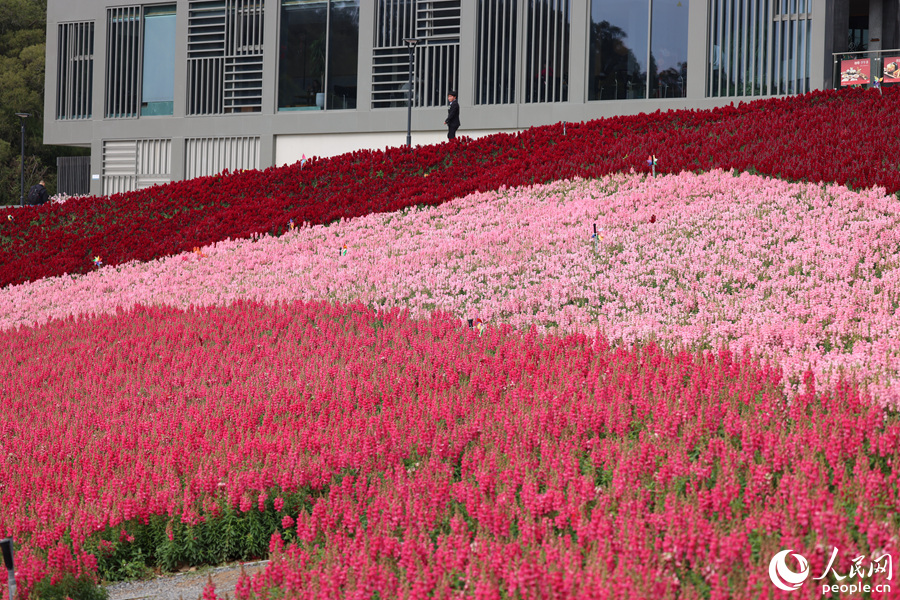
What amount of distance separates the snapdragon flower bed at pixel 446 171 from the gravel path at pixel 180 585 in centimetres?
1195

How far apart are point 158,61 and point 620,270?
3238cm

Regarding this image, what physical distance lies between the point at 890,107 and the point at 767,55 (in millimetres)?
12041

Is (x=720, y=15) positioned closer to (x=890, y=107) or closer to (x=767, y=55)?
(x=767, y=55)

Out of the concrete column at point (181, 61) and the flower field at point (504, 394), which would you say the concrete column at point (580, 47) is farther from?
the concrete column at point (181, 61)

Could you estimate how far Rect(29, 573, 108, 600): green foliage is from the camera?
5093 millimetres

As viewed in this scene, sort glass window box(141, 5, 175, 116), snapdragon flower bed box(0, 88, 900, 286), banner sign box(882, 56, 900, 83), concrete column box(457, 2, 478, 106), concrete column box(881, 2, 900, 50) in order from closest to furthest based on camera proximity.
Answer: snapdragon flower bed box(0, 88, 900, 286) → banner sign box(882, 56, 900, 83) → concrete column box(457, 2, 478, 106) → concrete column box(881, 2, 900, 50) → glass window box(141, 5, 175, 116)

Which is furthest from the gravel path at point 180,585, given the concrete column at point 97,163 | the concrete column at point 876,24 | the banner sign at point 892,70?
the concrete column at point 97,163

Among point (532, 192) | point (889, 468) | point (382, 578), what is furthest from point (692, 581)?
point (532, 192)

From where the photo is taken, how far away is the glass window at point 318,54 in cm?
3600

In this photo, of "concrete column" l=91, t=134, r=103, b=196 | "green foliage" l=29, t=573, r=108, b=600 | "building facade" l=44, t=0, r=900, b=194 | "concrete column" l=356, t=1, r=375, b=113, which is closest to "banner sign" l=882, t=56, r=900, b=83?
"building facade" l=44, t=0, r=900, b=194

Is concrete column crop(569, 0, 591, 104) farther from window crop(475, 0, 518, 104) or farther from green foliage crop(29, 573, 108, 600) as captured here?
green foliage crop(29, 573, 108, 600)

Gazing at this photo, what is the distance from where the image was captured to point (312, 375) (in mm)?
8539

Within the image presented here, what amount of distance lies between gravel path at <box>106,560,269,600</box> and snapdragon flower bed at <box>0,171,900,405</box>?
4.26m

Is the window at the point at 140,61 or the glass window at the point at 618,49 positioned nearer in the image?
the glass window at the point at 618,49
